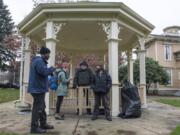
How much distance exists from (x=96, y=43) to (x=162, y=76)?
1473 centimetres

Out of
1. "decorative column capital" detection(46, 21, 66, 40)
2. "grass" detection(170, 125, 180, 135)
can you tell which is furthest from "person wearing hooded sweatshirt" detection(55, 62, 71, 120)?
"grass" detection(170, 125, 180, 135)

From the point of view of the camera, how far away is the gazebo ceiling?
7.57m

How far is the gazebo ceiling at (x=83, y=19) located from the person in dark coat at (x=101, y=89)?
1795 millimetres

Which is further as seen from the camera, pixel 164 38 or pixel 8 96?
pixel 164 38

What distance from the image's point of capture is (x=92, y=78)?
7.38 m

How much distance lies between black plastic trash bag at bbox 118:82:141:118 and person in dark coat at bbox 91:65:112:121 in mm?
741

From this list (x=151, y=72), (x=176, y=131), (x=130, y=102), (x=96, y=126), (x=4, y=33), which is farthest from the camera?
(x=4, y=33)

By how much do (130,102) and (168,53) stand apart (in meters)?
24.0

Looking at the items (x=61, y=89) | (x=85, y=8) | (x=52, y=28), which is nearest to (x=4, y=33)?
(x=52, y=28)

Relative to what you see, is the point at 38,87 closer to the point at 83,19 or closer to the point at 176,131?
the point at 176,131

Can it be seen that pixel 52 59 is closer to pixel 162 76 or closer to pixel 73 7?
pixel 73 7

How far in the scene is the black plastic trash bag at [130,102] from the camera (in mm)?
7344

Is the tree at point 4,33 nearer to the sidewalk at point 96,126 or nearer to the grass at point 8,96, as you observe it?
the grass at point 8,96

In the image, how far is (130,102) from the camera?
7.48m
